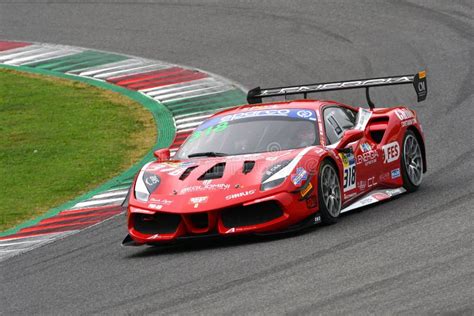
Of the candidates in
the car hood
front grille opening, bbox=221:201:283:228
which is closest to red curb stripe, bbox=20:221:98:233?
the car hood

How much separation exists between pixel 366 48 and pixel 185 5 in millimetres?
5284

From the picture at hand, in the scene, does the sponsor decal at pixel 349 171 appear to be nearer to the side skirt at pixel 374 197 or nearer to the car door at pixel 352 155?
the car door at pixel 352 155

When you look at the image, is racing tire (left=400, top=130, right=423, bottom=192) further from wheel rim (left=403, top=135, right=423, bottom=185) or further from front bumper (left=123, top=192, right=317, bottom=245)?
front bumper (left=123, top=192, right=317, bottom=245)

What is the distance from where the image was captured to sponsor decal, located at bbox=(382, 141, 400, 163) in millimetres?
12609

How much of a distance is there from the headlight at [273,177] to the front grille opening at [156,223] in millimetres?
827

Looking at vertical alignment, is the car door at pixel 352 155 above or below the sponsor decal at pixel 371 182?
above

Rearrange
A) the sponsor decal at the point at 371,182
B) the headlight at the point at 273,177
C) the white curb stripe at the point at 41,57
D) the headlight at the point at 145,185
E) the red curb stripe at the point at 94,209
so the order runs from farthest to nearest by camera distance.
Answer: the white curb stripe at the point at 41,57 → the red curb stripe at the point at 94,209 → the sponsor decal at the point at 371,182 → the headlight at the point at 145,185 → the headlight at the point at 273,177

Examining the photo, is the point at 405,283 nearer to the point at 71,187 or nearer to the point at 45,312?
the point at 45,312

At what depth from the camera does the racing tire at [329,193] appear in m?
11.0

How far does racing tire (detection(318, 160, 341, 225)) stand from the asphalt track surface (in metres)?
0.11

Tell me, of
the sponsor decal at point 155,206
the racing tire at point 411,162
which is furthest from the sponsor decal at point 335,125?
the sponsor decal at point 155,206

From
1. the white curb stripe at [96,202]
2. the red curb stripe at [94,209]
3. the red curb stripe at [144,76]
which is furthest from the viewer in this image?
the red curb stripe at [144,76]

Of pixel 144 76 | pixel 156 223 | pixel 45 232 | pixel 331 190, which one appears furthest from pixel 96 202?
pixel 144 76

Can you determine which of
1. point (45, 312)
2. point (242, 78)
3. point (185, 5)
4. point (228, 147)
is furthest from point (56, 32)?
point (45, 312)
